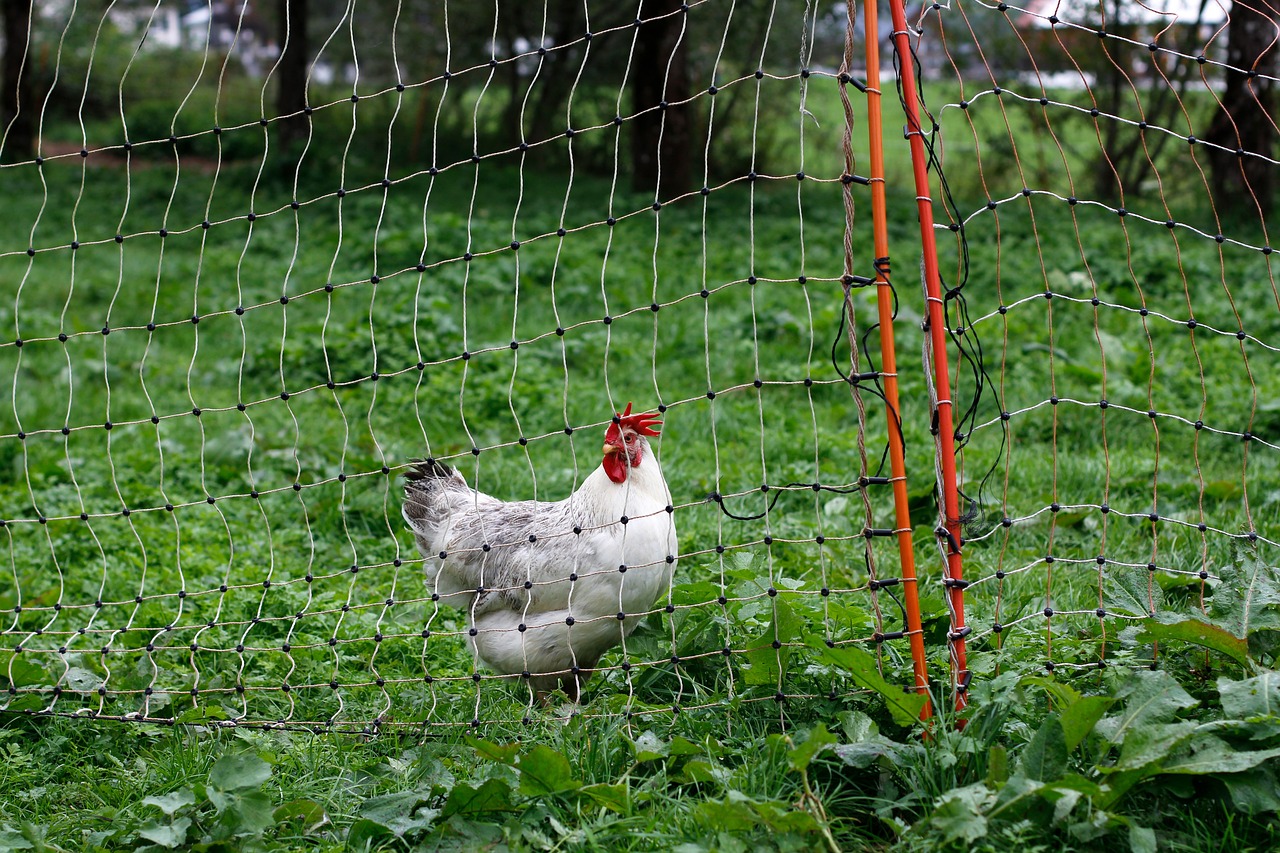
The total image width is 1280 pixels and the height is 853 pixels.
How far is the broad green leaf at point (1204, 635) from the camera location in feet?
8.66

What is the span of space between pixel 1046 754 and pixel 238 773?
190 centimetres

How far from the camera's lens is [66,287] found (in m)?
9.34

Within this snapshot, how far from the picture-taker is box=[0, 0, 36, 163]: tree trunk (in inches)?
571

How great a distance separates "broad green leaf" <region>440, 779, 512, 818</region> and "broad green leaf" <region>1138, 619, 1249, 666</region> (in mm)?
1645

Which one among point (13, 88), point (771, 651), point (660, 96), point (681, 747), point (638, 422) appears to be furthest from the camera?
point (13, 88)

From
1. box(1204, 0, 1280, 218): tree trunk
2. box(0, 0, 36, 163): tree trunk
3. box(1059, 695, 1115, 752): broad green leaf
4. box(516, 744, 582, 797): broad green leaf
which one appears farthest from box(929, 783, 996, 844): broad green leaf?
box(0, 0, 36, 163): tree trunk

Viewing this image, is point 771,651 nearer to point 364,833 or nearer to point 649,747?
point 649,747

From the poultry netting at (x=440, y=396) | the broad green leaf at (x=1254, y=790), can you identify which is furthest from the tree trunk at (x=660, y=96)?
the broad green leaf at (x=1254, y=790)

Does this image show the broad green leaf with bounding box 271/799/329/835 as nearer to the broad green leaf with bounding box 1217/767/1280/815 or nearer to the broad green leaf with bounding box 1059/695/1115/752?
the broad green leaf with bounding box 1059/695/1115/752

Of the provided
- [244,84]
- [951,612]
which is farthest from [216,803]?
A: [244,84]

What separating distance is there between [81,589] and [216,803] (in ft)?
7.27

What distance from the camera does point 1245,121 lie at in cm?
999

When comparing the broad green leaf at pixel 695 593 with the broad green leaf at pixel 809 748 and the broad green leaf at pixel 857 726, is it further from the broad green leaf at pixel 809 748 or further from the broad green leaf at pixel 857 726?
the broad green leaf at pixel 809 748

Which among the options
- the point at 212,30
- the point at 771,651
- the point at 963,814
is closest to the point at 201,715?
the point at 771,651
